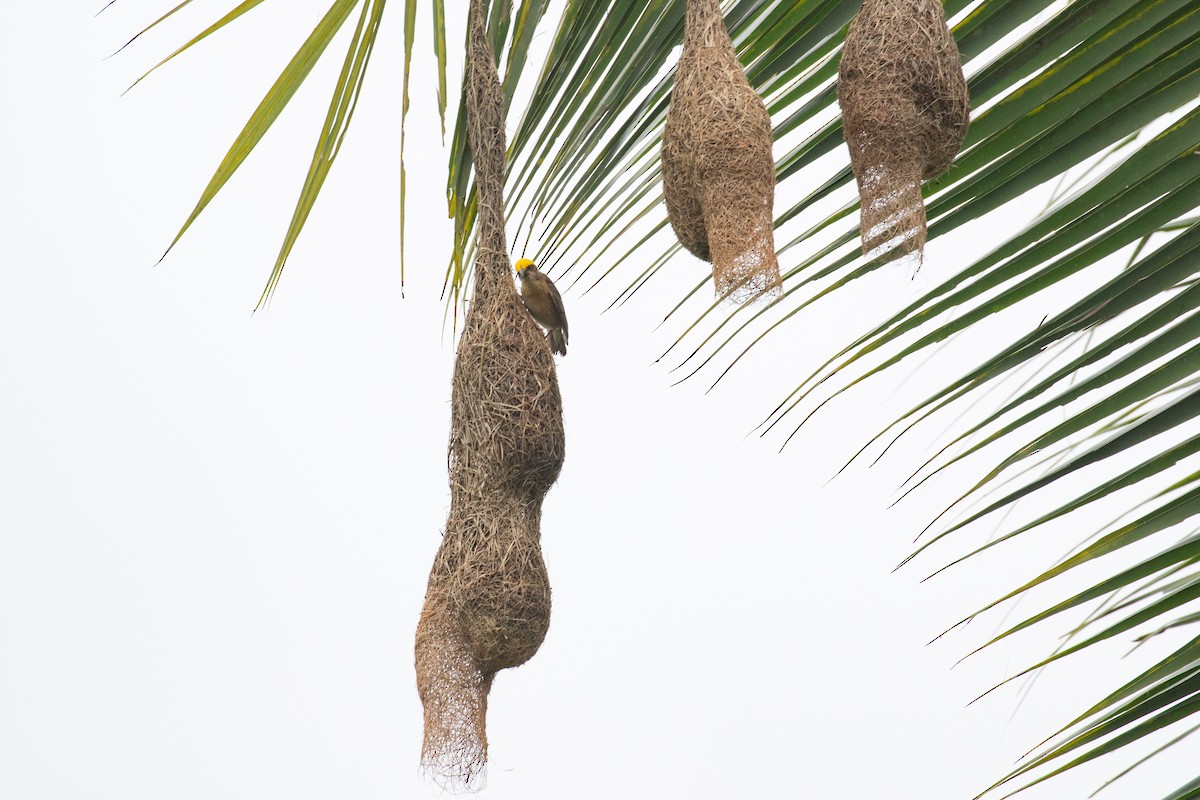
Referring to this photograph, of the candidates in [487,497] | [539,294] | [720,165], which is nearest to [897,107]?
[720,165]

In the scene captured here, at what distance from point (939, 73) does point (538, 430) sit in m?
0.71

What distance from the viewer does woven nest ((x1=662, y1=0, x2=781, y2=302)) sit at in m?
1.63

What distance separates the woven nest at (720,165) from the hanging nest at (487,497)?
0.27 meters

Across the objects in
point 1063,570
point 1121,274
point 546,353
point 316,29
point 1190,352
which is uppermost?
point 316,29

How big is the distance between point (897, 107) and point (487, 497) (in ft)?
2.53

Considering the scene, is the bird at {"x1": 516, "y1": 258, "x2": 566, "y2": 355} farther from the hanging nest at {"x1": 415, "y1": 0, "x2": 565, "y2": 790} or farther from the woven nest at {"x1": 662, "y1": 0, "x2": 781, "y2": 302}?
the woven nest at {"x1": 662, "y1": 0, "x2": 781, "y2": 302}

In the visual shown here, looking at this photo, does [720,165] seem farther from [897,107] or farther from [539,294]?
[539,294]

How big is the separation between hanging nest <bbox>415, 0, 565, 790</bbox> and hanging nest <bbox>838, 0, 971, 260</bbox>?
0.51 m

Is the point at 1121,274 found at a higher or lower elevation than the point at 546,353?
lower

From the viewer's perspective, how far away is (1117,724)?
1425 mm

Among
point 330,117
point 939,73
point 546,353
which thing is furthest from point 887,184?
point 330,117

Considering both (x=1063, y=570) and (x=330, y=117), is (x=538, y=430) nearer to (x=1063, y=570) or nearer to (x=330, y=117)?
(x=330, y=117)

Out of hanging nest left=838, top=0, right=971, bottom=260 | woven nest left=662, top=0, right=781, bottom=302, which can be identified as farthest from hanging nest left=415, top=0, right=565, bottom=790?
hanging nest left=838, top=0, right=971, bottom=260

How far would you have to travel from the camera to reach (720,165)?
167cm
